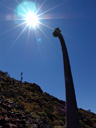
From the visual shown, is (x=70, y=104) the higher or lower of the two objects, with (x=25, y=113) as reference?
lower

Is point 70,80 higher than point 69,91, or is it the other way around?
point 70,80

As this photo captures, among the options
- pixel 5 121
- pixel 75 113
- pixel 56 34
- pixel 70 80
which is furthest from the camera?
pixel 56 34

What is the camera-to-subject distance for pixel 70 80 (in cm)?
781

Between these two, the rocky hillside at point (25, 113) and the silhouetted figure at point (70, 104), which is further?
the rocky hillside at point (25, 113)

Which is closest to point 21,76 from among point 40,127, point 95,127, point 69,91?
point 95,127

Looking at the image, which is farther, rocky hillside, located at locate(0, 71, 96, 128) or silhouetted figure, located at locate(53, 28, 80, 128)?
rocky hillside, located at locate(0, 71, 96, 128)

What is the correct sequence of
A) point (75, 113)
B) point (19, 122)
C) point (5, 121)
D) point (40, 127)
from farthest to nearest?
1. point (40, 127)
2. point (19, 122)
3. point (75, 113)
4. point (5, 121)

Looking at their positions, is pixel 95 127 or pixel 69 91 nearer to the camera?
pixel 69 91

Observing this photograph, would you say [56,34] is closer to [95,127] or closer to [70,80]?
[70,80]

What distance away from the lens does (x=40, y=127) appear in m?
8.59

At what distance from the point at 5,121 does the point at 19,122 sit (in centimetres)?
123

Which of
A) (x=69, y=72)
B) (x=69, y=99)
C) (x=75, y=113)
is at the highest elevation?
(x=69, y=72)

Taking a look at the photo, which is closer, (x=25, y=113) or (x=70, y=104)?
(x=70, y=104)

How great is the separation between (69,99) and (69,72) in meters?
1.87
